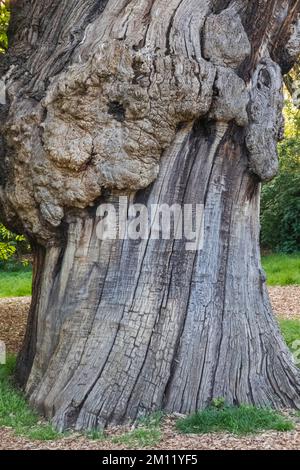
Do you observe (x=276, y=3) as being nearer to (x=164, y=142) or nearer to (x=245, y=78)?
(x=245, y=78)

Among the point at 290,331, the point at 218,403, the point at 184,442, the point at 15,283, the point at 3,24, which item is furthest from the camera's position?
the point at 15,283

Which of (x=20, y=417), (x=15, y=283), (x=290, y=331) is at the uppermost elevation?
(x=15, y=283)

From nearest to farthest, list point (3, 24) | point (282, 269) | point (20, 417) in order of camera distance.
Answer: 1. point (20, 417)
2. point (3, 24)
3. point (282, 269)

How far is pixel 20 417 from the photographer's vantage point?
200 inches

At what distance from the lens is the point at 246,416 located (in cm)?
479

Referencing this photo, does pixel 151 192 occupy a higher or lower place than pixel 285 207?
lower

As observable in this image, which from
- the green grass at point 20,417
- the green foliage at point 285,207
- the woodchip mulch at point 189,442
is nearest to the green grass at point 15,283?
the green foliage at point 285,207

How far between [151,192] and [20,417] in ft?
6.34

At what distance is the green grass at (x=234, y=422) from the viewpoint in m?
4.66

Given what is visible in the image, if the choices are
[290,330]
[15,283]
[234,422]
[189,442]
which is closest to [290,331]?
[290,330]

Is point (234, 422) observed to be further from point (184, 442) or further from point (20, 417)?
point (20, 417)

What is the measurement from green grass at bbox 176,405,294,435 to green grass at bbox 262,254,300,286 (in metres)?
9.24

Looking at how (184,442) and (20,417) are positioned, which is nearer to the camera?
(184,442)
